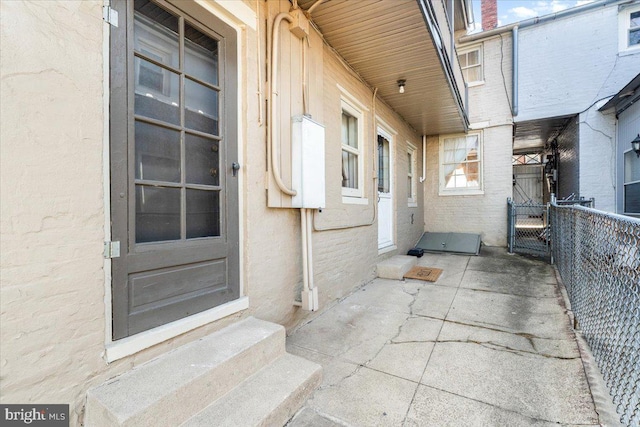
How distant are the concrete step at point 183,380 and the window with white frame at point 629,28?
9337mm

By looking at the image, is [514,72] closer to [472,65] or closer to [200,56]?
[472,65]

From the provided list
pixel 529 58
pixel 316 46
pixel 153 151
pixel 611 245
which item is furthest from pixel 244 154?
pixel 529 58

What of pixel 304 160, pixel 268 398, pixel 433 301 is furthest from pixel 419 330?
pixel 304 160

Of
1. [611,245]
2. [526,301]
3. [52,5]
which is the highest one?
[52,5]

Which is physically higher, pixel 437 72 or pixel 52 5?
pixel 437 72

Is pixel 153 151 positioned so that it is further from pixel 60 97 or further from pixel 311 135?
pixel 311 135

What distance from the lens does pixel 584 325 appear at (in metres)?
2.80

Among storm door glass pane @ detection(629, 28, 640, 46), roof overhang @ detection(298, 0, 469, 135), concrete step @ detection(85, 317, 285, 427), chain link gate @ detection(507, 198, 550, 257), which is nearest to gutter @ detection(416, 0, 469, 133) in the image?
roof overhang @ detection(298, 0, 469, 135)

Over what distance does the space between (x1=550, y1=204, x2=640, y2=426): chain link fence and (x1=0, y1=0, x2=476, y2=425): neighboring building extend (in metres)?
2.28

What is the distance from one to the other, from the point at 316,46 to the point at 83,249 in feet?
9.85

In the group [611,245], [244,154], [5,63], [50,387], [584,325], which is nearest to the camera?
[5,63]

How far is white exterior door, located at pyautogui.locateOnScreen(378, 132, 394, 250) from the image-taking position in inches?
220

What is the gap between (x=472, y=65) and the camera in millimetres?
7691

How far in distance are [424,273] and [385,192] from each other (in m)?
1.66
